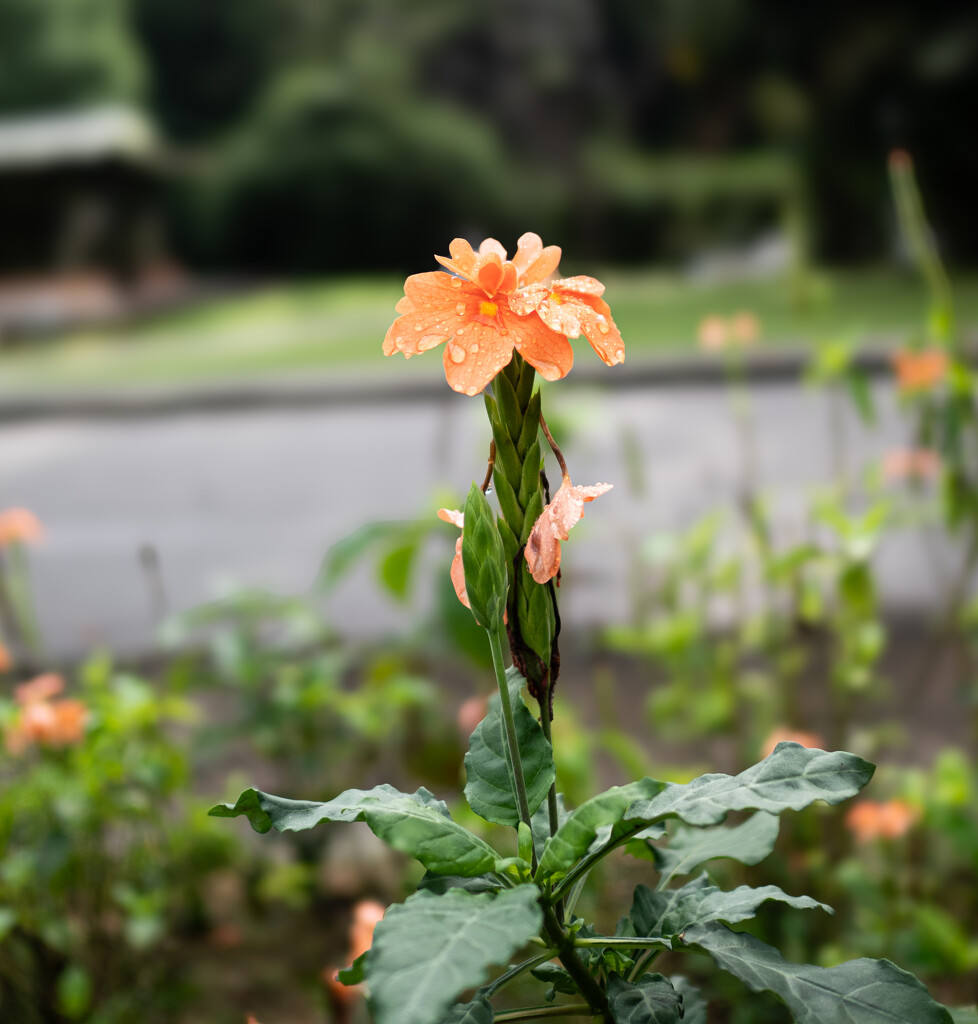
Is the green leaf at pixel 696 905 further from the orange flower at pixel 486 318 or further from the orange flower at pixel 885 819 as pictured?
the orange flower at pixel 885 819

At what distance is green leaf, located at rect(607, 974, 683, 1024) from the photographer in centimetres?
29

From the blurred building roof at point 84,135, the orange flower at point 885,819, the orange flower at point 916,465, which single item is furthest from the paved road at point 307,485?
the blurred building roof at point 84,135

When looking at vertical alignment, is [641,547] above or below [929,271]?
below

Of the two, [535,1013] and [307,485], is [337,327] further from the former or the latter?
[535,1013]

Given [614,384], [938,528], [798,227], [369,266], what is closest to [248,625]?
[938,528]

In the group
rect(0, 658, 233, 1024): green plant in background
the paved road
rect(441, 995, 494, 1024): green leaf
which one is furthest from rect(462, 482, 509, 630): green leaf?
the paved road

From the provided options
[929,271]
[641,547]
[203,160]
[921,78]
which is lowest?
[641,547]

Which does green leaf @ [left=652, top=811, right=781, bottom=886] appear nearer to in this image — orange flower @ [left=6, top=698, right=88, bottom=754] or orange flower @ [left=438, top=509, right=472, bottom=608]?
orange flower @ [left=438, top=509, right=472, bottom=608]

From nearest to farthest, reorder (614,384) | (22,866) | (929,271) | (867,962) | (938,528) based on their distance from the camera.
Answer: (867,962) < (22,866) < (929,271) < (938,528) < (614,384)

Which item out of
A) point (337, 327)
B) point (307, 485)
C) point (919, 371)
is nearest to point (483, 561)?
point (919, 371)

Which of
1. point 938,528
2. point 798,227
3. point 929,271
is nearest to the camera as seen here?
point 929,271

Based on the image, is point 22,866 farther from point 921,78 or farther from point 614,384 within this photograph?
point 921,78

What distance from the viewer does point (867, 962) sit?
30cm

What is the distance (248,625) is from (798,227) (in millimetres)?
4056
